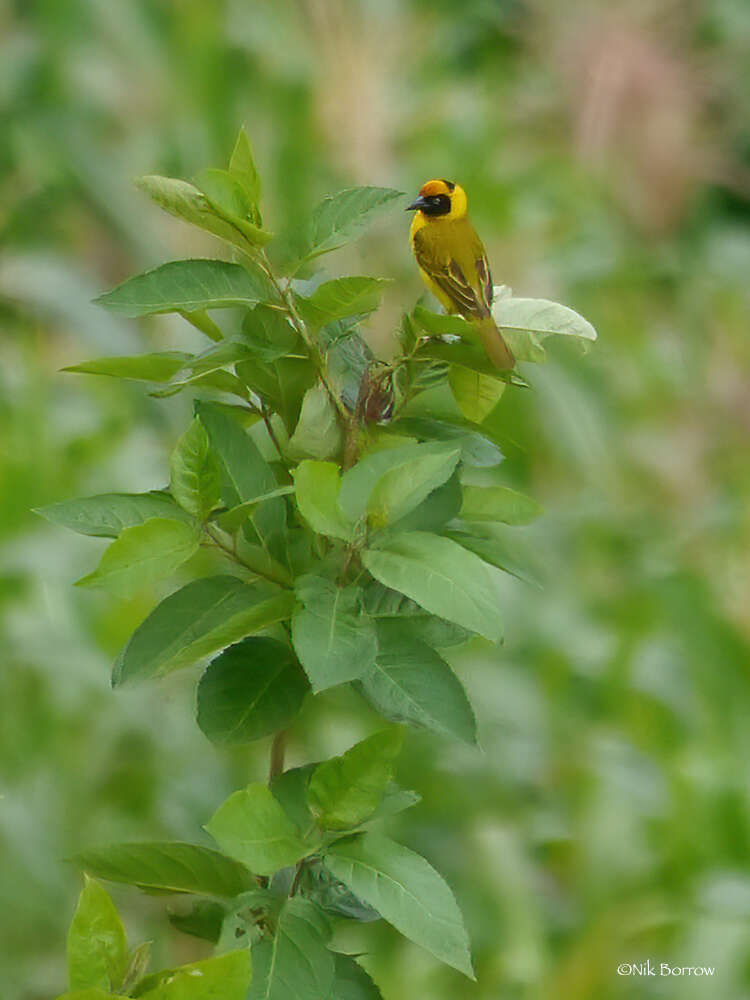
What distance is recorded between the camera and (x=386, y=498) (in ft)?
1.58

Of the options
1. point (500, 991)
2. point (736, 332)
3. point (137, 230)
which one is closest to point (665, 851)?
point (500, 991)

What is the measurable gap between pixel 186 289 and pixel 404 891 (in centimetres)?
23

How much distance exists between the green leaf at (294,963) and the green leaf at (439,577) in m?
0.12

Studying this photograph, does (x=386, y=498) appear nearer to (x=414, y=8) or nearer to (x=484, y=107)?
(x=484, y=107)

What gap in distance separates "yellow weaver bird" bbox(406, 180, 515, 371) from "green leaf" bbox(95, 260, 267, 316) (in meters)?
0.12

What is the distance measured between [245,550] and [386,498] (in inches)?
2.6

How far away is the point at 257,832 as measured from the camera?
47 centimetres

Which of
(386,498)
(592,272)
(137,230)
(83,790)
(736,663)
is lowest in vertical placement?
(736,663)

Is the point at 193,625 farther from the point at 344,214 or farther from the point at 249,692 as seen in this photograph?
the point at 344,214

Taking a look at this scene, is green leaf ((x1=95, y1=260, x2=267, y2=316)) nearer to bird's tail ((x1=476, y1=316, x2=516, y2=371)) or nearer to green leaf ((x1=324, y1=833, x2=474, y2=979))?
bird's tail ((x1=476, y1=316, x2=516, y2=371))

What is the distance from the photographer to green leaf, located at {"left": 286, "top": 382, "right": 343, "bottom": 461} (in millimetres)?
521

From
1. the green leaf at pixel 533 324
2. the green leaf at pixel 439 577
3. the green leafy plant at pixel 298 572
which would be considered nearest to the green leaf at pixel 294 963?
the green leafy plant at pixel 298 572

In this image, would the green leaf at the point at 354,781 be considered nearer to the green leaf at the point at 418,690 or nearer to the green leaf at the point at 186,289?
the green leaf at the point at 418,690

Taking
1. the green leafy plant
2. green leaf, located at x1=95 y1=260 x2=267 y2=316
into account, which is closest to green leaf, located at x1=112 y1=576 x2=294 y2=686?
the green leafy plant
